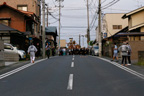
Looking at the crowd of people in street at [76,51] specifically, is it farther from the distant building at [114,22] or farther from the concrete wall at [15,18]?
the concrete wall at [15,18]

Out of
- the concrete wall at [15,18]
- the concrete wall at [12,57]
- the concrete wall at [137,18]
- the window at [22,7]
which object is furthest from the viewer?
the window at [22,7]

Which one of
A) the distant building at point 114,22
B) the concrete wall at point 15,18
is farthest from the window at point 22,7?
the distant building at point 114,22

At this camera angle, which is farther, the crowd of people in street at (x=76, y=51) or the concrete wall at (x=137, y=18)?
the crowd of people in street at (x=76, y=51)

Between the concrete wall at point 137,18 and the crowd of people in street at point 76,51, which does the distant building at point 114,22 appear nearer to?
the crowd of people in street at point 76,51

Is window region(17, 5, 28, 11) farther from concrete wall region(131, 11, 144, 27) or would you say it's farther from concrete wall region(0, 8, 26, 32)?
concrete wall region(131, 11, 144, 27)

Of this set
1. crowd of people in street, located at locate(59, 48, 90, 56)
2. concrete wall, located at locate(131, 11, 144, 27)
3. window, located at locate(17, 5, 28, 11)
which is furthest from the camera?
crowd of people in street, located at locate(59, 48, 90, 56)

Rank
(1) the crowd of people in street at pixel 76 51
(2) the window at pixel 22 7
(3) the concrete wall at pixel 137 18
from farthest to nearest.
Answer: (1) the crowd of people in street at pixel 76 51, (2) the window at pixel 22 7, (3) the concrete wall at pixel 137 18

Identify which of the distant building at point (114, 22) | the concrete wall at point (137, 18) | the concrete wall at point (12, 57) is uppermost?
the distant building at point (114, 22)

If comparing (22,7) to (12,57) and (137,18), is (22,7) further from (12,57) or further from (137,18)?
(12,57)

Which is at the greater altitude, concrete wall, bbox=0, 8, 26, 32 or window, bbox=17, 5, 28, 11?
window, bbox=17, 5, 28, 11

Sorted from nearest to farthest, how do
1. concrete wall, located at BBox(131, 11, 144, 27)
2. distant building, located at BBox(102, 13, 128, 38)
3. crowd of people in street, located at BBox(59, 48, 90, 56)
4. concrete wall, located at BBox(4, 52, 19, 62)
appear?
concrete wall, located at BBox(4, 52, 19, 62) → concrete wall, located at BBox(131, 11, 144, 27) → crowd of people in street, located at BBox(59, 48, 90, 56) → distant building, located at BBox(102, 13, 128, 38)

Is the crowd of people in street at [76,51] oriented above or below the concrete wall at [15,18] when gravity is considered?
below

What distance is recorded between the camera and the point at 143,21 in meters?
26.8

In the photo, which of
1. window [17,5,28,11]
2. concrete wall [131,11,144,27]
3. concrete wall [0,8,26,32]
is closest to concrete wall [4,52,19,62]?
concrete wall [0,8,26,32]
